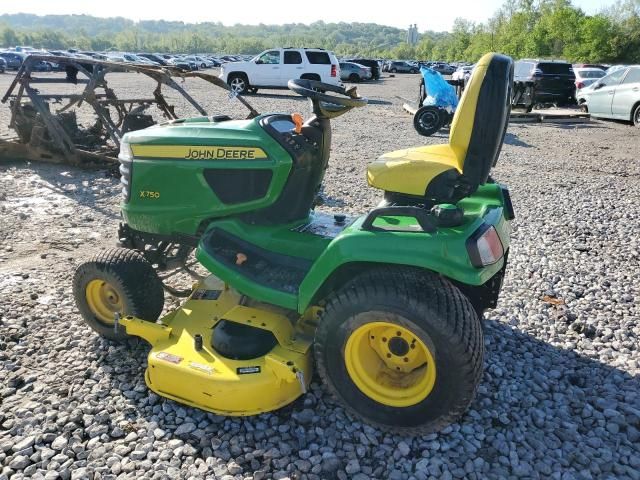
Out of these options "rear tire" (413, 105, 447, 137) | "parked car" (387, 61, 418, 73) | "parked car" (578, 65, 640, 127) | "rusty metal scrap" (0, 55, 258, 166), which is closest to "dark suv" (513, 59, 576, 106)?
"parked car" (578, 65, 640, 127)

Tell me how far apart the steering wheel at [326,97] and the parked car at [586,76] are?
16.3 m

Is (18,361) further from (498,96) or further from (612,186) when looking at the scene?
(612,186)

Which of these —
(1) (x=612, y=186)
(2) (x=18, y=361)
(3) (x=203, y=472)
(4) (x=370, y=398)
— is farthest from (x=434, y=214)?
(1) (x=612, y=186)

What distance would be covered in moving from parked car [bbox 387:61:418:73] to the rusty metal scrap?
144 feet

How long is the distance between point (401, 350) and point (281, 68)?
19.4 meters

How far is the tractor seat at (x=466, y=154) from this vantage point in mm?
2660

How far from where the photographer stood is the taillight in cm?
242

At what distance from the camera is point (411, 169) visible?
112 inches

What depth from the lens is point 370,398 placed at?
2.65 m

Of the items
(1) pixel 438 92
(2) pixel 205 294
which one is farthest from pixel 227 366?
(1) pixel 438 92

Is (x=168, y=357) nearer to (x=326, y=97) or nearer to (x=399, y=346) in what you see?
(x=399, y=346)

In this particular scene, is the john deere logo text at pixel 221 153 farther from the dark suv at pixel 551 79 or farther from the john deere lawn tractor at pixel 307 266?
the dark suv at pixel 551 79

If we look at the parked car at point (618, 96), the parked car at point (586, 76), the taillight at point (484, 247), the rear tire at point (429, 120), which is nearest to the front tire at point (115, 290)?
the taillight at point (484, 247)

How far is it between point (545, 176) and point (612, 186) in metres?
0.95
